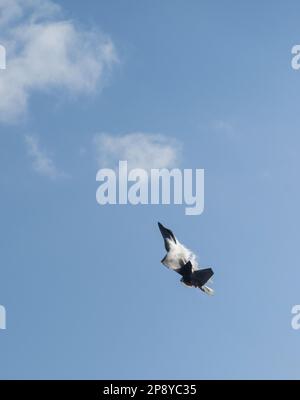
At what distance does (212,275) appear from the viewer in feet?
133

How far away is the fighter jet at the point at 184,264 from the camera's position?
131ft

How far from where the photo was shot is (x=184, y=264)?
40.0 m

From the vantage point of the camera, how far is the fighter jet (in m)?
39.9
